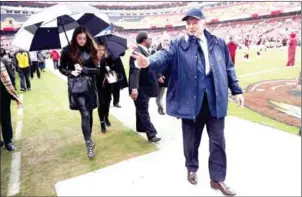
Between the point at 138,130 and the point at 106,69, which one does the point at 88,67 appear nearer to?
the point at 106,69

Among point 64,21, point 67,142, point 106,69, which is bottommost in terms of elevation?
point 67,142

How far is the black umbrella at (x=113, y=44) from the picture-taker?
195 inches

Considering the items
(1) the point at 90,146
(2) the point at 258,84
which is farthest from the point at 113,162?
(2) the point at 258,84

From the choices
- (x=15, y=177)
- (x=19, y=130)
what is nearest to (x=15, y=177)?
(x=15, y=177)

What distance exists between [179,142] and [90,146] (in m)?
1.31

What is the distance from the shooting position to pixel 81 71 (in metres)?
4.00

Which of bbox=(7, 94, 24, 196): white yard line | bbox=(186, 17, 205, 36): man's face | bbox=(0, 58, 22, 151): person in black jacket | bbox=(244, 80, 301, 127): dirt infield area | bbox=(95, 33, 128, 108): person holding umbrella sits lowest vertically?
bbox=(7, 94, 24, 196): white yard line

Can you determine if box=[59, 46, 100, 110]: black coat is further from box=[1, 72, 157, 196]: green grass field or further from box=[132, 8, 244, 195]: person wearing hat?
box=[132, 8, 244, 195]: person wearing hat

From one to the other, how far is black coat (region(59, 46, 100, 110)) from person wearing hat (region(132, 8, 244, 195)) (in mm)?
1459

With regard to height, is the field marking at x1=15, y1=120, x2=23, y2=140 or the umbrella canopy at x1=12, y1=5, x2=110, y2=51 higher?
the umbrella canopy at x1=12, y1=5, x2=110, y2=51

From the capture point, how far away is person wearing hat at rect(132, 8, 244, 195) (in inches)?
110

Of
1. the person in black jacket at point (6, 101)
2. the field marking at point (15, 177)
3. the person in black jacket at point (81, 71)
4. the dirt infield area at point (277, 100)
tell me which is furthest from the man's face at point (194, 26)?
the dirt infield area at point (277, 100)

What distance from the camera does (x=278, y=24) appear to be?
38.2 m

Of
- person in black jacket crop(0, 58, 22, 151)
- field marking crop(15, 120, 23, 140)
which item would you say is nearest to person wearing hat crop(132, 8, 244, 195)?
person in black jacket crop(0, 58, 22, 151)
